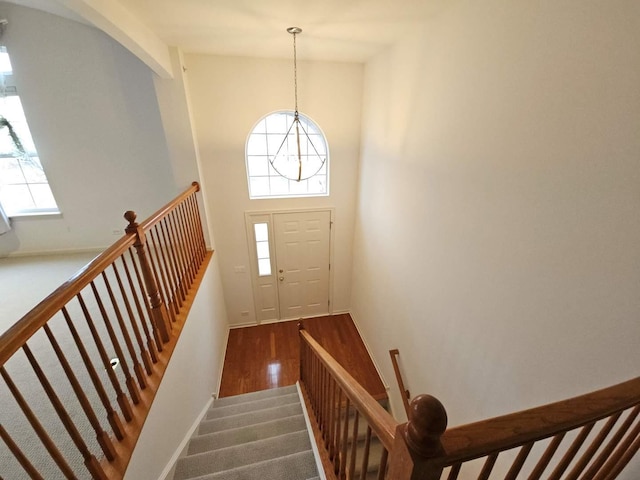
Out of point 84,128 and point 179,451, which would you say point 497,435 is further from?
point 84,128

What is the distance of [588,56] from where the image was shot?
1.11 m

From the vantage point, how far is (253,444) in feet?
6.85

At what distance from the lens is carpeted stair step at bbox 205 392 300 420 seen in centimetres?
282

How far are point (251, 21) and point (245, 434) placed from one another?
144 inches

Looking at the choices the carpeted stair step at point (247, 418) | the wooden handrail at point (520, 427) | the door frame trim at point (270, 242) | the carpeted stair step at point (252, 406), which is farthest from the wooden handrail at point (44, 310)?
the door frame trim at point (270, 242)

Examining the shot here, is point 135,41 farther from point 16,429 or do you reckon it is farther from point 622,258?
point 622,258

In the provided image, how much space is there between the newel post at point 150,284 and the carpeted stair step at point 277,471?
3.35 ft

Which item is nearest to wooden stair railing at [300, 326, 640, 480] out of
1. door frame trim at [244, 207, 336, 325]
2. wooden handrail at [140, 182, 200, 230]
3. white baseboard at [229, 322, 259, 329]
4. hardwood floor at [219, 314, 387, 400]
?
wooden handrail at [140, 182, 200, 230]

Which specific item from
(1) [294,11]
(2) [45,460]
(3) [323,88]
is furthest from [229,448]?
(3) [323,88]

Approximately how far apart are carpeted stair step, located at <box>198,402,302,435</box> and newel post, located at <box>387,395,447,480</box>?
234cm

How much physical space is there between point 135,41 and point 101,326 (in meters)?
2.39

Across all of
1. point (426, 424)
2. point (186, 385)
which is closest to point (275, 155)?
point (186, 385)

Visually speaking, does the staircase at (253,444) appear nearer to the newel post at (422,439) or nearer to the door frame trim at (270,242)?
the newel post at (422,439)

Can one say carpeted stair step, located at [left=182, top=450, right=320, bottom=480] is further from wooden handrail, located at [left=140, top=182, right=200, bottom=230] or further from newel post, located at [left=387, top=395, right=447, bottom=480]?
wooden handrail, located at [left=140, top=182, right=200, bottom=230]
